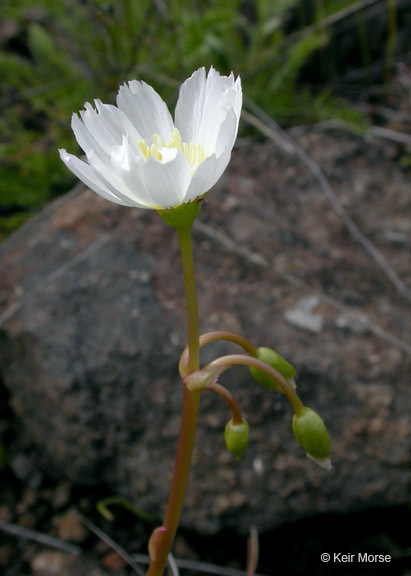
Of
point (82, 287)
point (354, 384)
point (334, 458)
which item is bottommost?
point (334, 458)

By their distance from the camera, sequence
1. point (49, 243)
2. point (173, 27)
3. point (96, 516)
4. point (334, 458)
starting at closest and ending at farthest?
point (334, 458)
point (96, 516)
point (49, 243)
point (173, 27)

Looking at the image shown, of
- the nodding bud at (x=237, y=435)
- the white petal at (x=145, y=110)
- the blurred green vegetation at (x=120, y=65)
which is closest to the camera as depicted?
the nodding bud at (x=237, y=435)

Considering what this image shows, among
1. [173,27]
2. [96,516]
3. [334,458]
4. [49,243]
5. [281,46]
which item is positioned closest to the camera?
[334,458]

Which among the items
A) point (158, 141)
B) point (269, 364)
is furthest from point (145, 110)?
point (269, 364)

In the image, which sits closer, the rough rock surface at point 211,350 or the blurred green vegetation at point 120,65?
the rough rock surface at point 211,350

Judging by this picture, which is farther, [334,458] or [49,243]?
[49,243]

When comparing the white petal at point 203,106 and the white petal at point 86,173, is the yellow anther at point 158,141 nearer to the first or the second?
the white petal at point 203,106

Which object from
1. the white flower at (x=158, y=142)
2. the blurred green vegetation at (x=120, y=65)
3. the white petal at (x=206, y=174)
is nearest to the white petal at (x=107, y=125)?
the white flower at (x=158, y=142)

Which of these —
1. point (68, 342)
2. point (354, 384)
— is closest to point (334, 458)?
point (354, 384)

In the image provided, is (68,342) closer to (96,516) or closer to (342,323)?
(96,516)
